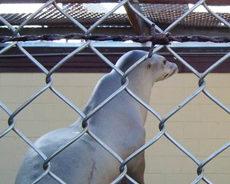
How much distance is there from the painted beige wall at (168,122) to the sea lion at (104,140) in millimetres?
1834

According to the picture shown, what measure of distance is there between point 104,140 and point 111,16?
2.73 metres

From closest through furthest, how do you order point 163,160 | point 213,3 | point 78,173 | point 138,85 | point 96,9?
point 213,3 → point 78,173 → point 138,85 → point 96,9 → point 163,160

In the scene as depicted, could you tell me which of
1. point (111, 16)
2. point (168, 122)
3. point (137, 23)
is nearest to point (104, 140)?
point (137, 23)

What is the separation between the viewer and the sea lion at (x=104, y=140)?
2223 millimetres

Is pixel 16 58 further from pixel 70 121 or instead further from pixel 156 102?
pixel 156 102

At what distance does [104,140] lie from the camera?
2.70 meters

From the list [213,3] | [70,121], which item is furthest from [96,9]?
[213,3]

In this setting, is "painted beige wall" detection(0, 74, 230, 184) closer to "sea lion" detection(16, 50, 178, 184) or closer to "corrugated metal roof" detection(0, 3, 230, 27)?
"corrugated metal roof" detection(0, 3, 230, 27)

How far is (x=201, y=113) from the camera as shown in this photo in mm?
5820

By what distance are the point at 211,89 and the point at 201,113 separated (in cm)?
34

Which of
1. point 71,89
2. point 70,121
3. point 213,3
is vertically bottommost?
point 70,121

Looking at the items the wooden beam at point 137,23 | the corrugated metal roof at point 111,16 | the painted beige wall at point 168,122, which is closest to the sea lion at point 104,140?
the wooden beam at point 137,23

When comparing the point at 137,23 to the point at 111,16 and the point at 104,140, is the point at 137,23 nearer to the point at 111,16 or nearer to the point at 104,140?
the point at 111,16

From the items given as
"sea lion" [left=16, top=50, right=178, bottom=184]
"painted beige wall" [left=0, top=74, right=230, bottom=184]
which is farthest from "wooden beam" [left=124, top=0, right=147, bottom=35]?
"painted beige wall" [left=0, top=74, right=230, bottom=184]
